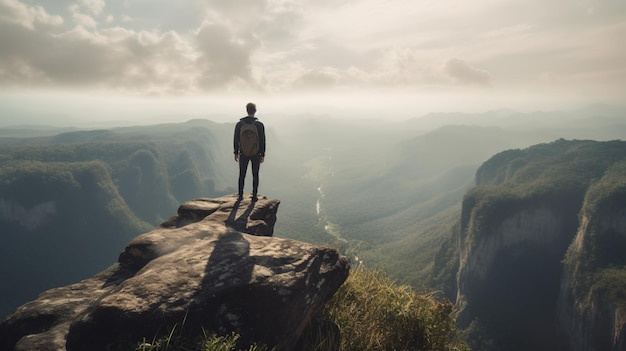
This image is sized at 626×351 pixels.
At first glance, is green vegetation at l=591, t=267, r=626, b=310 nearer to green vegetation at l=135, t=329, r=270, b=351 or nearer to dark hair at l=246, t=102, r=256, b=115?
dark hair at l=246, t=102, r=256, b=115

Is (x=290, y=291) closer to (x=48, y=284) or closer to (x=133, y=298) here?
(x=133, y=298)

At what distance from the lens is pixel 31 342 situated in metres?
5.80

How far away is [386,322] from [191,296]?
5.11 metres

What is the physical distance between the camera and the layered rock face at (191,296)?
5.79m

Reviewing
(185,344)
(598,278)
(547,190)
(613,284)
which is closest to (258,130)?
(185,344)

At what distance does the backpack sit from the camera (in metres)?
13.0

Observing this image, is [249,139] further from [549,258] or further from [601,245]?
[549,258]

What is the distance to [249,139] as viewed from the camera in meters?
13.1

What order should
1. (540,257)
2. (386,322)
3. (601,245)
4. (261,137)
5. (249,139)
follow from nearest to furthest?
(386,322), (249,139), (261,137), (601,245), (540,257)

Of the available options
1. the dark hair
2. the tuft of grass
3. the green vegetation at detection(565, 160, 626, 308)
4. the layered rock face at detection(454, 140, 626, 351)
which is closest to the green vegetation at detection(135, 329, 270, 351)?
the tuft of grass

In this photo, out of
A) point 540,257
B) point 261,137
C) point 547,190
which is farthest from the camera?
point 547,190

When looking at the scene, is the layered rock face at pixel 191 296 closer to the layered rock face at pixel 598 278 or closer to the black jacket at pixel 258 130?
the black jacket at pixel 258 130

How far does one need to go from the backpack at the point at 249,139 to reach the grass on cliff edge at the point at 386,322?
6733 mm

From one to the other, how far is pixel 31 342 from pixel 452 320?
9.95 meters
